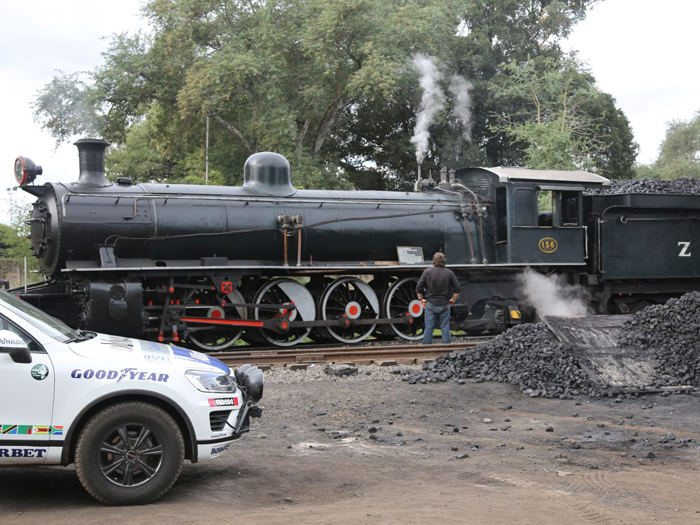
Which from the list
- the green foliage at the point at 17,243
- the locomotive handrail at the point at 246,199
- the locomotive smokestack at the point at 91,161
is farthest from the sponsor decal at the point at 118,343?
the green foliage at the point at 17,243

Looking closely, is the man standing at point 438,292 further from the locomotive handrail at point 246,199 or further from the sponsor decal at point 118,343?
the sponsor decal at point 118,343

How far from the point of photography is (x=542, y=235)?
49.8 ft

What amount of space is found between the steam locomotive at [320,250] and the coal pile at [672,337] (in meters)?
4.29

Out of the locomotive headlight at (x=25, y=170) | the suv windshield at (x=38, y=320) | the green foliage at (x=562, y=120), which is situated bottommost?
the suv windshield at (x=38, y=320)

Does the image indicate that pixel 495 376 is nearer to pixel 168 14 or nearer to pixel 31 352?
pixel 31 352

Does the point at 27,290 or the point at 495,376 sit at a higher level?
the point at 27,290

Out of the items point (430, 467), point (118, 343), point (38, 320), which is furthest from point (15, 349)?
point (430, 467)

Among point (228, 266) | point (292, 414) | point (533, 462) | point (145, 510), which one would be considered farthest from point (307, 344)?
point (145, 510)

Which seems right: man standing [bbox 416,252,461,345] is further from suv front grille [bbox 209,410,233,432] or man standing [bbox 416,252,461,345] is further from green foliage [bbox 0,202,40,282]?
green foliage [bbox 0,202,40,282]

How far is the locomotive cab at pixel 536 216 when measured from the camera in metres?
15.0

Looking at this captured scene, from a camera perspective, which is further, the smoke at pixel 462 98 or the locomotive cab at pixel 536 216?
the smoke at pixel 462 98

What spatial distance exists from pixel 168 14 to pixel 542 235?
18735 mm

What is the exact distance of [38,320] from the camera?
17.5 ft

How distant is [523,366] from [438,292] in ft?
9.56
